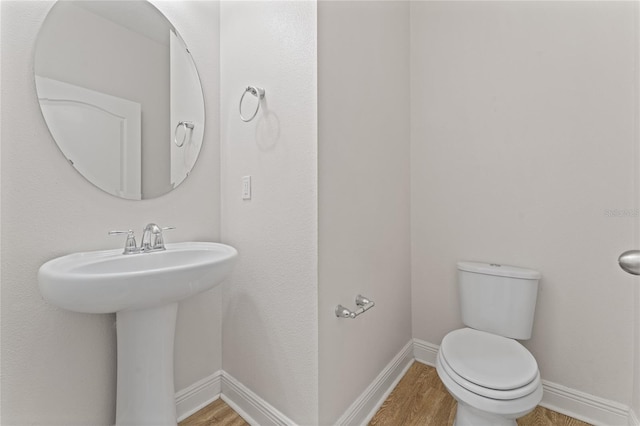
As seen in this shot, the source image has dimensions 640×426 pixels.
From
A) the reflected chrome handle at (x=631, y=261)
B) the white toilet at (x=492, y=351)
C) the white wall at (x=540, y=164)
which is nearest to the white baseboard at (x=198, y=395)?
the white toilet at (x=492, y=351)

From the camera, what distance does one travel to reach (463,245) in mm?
1620

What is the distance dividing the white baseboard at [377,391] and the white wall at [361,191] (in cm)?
3

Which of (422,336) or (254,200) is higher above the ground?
(254,200)

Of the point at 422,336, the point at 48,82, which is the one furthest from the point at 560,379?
the point at 48,82

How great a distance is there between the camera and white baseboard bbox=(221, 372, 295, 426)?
46.9 inches

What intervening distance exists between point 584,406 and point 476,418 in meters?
0.66

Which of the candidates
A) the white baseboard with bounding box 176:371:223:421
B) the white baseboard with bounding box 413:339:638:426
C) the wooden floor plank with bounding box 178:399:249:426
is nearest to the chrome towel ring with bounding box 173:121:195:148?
the white baseboard with bounding box 176:371:223:421

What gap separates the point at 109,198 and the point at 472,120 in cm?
182

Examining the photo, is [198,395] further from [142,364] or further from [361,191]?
[361,191]

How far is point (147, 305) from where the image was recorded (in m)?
0.88

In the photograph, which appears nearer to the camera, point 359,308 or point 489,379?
point 489,379

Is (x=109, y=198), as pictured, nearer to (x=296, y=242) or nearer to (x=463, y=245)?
(x=296, y=242)

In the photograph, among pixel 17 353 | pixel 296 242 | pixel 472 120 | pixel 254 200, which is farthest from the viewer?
pixel 472 120

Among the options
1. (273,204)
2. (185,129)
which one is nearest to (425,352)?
(273,204)
